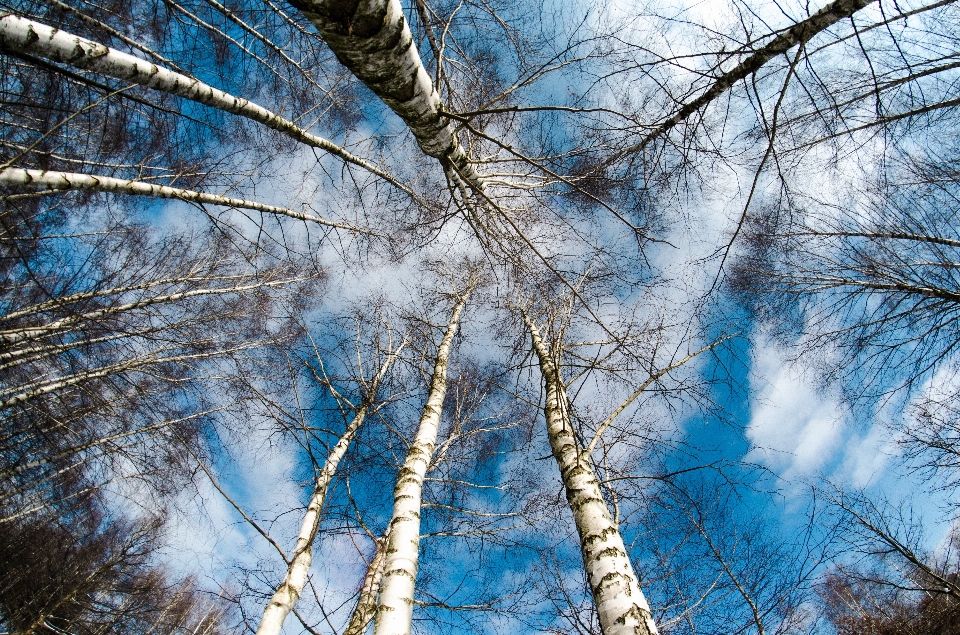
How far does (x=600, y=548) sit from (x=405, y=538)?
4.08ft

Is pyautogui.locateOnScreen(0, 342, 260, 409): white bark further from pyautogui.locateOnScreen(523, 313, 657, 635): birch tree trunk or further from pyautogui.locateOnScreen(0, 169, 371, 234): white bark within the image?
pyautogui.locateOnScreen(523, 313, 657, 635): birch tree trunk

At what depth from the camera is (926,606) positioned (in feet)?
17.7

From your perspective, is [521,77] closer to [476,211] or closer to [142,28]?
[476,211]

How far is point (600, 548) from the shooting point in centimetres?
226

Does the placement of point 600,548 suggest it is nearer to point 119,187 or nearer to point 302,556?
point 302,556

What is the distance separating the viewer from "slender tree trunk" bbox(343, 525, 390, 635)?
3.26 m

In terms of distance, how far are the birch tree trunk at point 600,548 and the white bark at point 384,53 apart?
2.16 meters

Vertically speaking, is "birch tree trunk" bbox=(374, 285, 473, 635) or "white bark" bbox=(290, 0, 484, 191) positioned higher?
"white bark" bbox=(290, 0, 484, 191)

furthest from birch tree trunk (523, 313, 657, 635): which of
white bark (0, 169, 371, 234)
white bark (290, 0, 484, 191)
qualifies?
white bark (0, 169, 371, 234)

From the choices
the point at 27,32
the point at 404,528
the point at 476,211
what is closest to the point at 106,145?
the point at 27,32

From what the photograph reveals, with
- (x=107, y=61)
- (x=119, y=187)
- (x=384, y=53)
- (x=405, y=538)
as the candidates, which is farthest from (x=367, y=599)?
(x=107, y=61)

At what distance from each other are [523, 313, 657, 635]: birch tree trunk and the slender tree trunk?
1.67m

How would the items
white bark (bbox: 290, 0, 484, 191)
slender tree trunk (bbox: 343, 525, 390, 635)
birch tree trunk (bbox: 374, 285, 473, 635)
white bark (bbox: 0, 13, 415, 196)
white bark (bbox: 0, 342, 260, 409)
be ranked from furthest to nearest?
white bark (bbox: 0, 342, 260, 409), slender tree trunk (bbox: 343, 525, 390, 635), birch tree trunk (bbox: 374, 285, 473, 635), white bark (bbox: 0, 13, 415, 196), white bark (bbox: 290, 0, 484, 191)

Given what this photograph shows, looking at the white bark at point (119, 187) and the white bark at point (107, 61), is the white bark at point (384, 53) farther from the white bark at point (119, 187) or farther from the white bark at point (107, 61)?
the white bark at point (119, 187)
